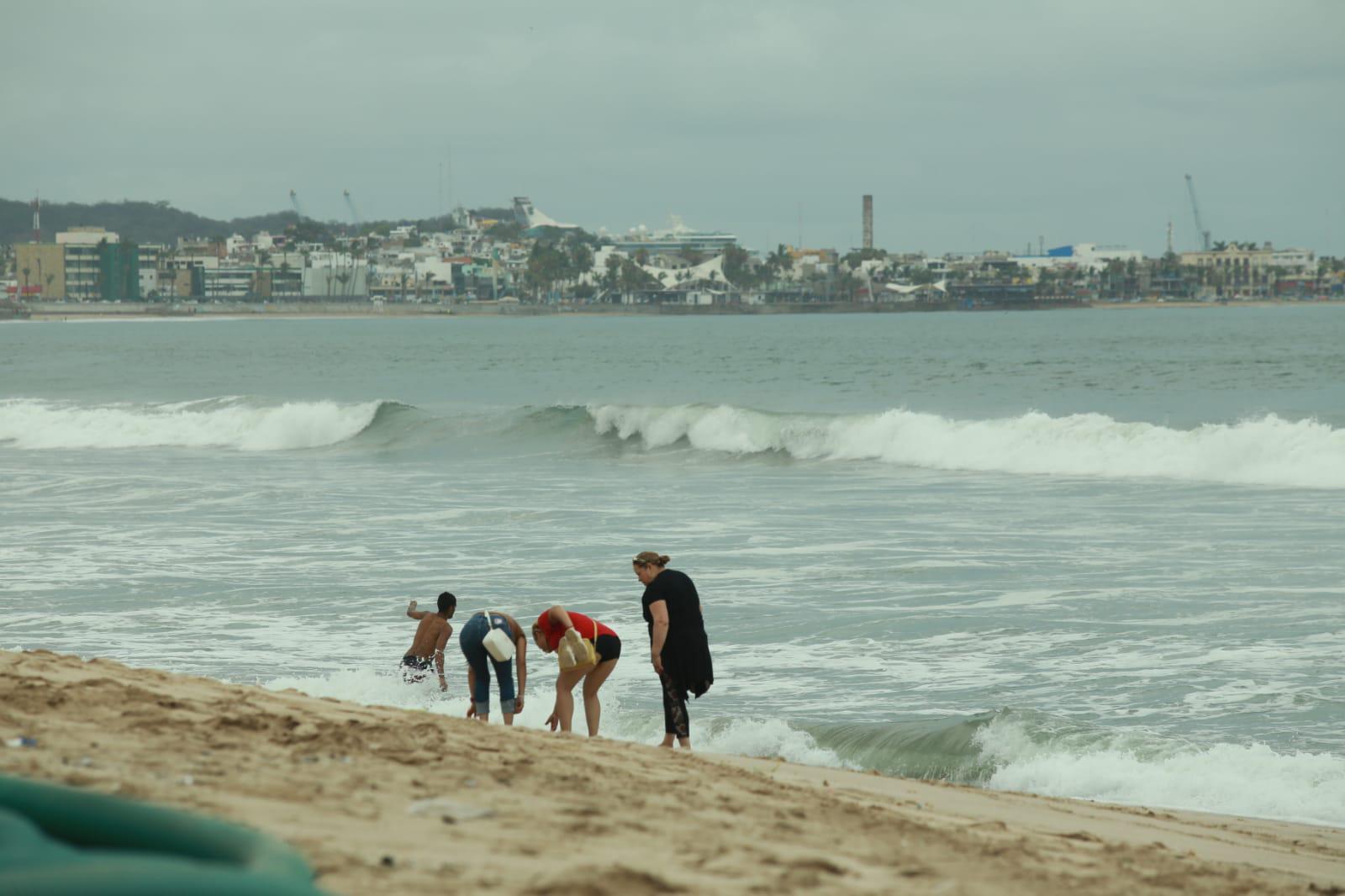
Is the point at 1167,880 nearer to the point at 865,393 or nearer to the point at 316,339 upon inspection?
the point at 865,393

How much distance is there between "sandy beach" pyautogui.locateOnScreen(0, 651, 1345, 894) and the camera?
5.02m

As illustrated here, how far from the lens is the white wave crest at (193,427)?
130ft

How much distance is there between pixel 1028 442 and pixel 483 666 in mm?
23024

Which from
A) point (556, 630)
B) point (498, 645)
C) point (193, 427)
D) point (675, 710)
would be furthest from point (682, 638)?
point (193, 427)

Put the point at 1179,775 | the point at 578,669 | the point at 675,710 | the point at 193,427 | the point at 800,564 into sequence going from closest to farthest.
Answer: the point at 1179,775 < the point at 675,710 < the point at 578,669 < the point at 800,564 < the point at 193,427

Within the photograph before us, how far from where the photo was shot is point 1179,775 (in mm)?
9117

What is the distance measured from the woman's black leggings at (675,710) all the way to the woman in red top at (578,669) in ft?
1.43

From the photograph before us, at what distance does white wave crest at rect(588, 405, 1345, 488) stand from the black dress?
18.2 meters

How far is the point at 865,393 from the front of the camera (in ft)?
191

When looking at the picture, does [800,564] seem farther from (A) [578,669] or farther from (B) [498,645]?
(B) [498,645]

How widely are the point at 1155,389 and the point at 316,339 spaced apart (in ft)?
316

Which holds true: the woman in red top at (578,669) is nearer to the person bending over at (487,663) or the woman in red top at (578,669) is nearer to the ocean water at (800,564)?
the person bending over at (487,663)

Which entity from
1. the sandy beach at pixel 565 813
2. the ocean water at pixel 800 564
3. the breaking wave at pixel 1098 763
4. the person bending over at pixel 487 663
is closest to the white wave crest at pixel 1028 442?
the ocean water at pixel 800 564

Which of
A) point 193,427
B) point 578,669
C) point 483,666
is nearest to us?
point 578,669
